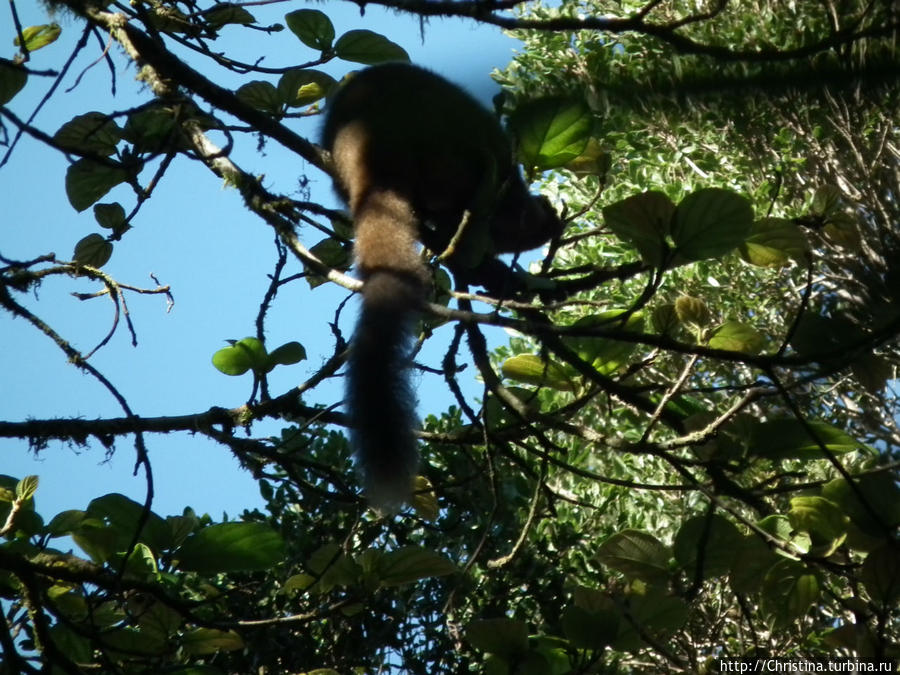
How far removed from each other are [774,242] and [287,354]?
1010mm

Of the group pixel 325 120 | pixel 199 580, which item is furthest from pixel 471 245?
pixel 199 580

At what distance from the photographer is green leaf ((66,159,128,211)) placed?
2174 mm

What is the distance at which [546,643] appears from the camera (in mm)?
1568

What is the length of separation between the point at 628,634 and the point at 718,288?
9.17ft

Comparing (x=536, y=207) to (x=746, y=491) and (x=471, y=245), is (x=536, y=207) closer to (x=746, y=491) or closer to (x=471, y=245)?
(x=471, y=245)

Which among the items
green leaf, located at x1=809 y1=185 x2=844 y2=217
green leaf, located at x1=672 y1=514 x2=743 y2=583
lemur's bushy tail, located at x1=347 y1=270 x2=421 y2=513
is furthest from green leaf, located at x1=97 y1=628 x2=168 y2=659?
green leaf, located at x1=809 y1=185 x2=844 y2=217

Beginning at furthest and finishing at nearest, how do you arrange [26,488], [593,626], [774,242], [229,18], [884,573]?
[229,18] < [26,488] < [774,242] < [593,626] < [884,573]

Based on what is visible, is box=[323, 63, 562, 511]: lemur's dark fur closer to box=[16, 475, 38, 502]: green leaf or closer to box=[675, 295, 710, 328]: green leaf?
box=[675, 295, 710, 328]: green leaf

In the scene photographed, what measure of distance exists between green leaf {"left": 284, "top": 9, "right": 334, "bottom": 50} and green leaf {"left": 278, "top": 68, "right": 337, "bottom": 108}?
82 millimetres

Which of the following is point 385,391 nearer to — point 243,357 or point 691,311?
point 243,357

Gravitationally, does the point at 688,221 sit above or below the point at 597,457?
below

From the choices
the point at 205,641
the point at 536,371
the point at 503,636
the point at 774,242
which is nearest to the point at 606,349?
the point at 536,371

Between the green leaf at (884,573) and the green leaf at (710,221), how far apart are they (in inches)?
19.6

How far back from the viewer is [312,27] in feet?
7.30
